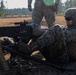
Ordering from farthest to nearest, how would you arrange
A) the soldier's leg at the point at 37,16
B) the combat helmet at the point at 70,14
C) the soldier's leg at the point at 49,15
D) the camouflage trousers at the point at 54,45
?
the soldier's leg at the point at 49,15, the soldier's leg at the point at 37,16, the combat helmet at the point at 70,14, the camouflage trousers at the point at 54,45

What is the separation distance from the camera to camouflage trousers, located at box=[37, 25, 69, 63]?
16.8 feet

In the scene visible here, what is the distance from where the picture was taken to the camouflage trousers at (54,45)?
512 cm

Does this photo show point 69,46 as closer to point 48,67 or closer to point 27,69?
point 48,67

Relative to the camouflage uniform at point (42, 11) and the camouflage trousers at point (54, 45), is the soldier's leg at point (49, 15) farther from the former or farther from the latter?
the camouflage trousers at point (54, 45)

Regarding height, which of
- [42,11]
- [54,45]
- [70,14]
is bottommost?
[54,45]

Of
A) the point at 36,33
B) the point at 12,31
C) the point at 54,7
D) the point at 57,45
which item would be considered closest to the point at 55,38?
Result: the point at 57,45

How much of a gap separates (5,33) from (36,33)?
54 cm

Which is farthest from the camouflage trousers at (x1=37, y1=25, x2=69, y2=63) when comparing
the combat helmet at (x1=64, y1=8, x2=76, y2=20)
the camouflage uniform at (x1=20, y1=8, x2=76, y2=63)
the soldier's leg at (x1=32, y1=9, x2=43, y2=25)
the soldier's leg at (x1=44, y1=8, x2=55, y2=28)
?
the soldier's leg at (x1=44, y1=8, x2=55, y2=28)

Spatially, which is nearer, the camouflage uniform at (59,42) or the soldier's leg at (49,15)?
the camouflage uniform at (59,42)

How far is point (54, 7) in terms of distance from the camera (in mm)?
8320

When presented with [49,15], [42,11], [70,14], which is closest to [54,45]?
[70,14]

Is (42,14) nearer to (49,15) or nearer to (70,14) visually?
(49,15)

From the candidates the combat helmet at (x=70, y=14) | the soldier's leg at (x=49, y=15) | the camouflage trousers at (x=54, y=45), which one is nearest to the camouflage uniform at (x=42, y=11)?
the soldier's leg at (x=49, y=15)

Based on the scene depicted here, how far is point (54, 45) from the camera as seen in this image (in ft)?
17.2
